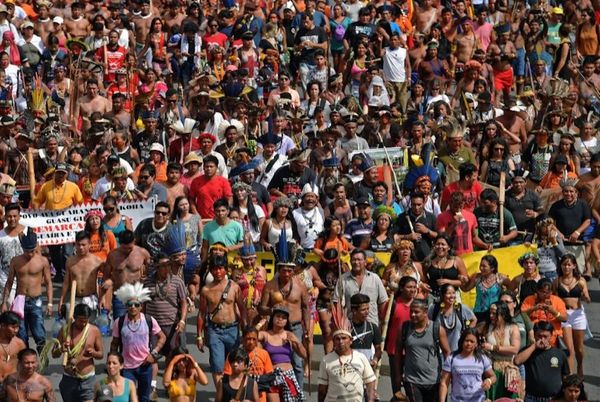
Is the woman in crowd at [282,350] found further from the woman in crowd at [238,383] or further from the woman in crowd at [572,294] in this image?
the woman in crowd at [572,294]

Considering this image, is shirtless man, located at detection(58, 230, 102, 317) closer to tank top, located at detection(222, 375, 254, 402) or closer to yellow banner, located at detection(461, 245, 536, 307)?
tank top, located at detection(222, 375, 254, 402)

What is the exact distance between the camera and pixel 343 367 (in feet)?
58.7

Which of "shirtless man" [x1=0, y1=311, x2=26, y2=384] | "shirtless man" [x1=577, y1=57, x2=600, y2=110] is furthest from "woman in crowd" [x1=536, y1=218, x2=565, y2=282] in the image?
"shirtless man" [x1=577, y1=57, x2=600, y2=110]

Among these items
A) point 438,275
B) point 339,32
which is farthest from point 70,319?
point 339,32

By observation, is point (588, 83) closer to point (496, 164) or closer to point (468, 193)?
point (496, 164)

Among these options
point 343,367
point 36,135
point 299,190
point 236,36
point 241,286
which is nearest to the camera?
point 343,367

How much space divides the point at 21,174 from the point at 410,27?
9.40 meters

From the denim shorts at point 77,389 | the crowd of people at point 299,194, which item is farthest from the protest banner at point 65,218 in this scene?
the denim shorts at point 77,389

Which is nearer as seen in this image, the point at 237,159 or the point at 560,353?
the point at 560,353

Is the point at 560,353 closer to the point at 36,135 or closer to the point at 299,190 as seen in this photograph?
the point at 299,190

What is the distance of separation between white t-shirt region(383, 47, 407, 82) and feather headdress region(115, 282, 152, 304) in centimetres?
1080

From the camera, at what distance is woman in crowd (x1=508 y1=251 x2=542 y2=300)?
1975 cm

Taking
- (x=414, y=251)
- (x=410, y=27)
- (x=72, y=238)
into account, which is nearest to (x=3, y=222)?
(x=72, y=238)

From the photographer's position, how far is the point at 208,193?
2278cm
